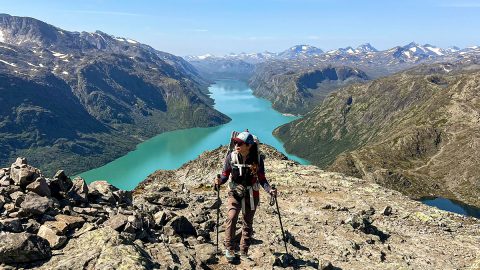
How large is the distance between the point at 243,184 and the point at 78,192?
35.8 ft

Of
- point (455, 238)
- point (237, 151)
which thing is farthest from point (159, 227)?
point (455, 238)

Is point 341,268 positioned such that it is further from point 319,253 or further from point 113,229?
point 113,229

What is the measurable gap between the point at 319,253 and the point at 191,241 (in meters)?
8.24

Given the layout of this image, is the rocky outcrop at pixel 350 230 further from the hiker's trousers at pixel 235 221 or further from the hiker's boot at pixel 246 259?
the hiker's trousers at pixel 235 221

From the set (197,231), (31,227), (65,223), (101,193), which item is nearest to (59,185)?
(101,193)

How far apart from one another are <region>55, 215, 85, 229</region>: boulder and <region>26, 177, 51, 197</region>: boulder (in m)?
2.61

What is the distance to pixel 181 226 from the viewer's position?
22.2 m

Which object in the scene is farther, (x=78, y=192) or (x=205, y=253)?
(x=78, y=192)

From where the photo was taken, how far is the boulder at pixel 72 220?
18348mm

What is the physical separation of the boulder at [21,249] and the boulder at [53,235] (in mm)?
753

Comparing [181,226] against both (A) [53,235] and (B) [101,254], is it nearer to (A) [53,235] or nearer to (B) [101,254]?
(B) [101,254]

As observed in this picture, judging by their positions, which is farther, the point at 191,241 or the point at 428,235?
the point at 428,235

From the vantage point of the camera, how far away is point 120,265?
577 inches

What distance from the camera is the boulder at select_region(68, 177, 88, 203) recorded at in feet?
74.7
